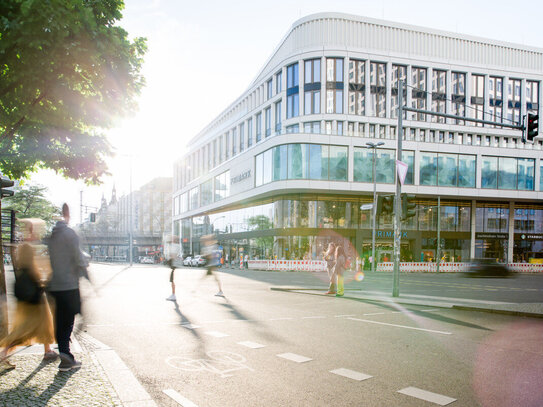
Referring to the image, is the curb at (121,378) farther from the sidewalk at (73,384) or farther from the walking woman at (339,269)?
the walking woman at (339,269)

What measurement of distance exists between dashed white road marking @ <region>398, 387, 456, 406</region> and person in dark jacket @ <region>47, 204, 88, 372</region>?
142 inches

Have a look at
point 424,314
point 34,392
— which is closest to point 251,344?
point 34,392

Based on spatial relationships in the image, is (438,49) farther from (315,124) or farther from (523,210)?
(523,210)

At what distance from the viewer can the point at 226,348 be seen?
6262 mm

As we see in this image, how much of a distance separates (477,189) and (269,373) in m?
46.2

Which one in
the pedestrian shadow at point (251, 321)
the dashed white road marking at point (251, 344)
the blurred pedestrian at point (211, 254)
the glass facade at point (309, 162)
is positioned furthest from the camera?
the glass facade at point (309, 162)

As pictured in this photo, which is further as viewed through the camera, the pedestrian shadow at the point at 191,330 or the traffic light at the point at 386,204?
the traffic light at the point at 386,204

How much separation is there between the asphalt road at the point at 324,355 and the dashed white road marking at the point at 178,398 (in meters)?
0.01

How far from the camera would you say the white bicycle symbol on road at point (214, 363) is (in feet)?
16.9

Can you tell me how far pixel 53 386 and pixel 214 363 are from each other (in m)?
1.89

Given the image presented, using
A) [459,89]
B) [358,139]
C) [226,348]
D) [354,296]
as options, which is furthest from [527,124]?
[459,89]

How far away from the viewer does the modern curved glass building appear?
43.3 metres

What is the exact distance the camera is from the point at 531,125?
13.6 m

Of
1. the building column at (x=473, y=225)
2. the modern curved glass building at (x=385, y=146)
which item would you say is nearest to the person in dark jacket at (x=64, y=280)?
the modern curved glass building at (x=385, y=146)
